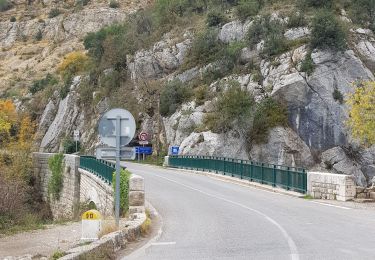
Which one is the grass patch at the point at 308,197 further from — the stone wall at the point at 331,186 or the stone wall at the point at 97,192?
the stone wall at the point at 97,192

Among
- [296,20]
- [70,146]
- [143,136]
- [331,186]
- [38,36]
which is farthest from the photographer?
[38,36]

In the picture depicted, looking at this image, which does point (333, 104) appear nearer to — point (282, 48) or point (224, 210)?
point (282, 48)

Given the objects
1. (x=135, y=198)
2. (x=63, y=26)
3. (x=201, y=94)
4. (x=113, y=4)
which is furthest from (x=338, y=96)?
(x=63, y=26)

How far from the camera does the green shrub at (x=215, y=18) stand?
180 feet

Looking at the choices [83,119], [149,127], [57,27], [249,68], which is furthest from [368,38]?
[57,27]

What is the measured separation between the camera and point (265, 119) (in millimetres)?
41750

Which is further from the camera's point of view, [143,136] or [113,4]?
[113,4]

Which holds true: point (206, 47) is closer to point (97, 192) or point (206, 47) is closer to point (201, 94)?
point (201, 94)

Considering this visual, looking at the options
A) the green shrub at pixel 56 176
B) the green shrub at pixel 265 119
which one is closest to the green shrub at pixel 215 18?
the green shrub at pixel 265 119

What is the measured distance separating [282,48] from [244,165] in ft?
63.4

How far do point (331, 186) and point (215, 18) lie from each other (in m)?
38.2

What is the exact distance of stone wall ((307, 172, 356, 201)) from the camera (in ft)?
62.4

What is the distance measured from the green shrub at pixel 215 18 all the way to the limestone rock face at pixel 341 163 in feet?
68.0

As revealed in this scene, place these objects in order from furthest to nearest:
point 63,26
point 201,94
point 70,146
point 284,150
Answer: point 63,26, point 70,146, point 201,94, point 284,150
